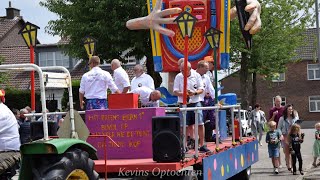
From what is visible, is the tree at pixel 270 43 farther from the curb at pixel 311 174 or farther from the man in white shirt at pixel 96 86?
the man in white shirt at pixel 96 86

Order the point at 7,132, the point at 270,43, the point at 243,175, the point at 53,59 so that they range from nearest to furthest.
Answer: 1. the point at 7,132
2. the point at 243,175
3. the point at 270,43
4. the point at 53,59

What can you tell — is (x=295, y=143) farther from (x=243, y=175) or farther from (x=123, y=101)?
(x=123, y=101)

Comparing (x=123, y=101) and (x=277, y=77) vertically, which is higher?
(x=277, y=77)

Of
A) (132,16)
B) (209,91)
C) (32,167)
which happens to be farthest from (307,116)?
(32,167)

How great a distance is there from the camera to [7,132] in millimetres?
7160

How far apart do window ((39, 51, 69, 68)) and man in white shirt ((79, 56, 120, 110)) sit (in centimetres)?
3508

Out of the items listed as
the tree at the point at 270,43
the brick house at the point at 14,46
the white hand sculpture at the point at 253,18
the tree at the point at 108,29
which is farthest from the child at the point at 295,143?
the brick house at the point at 14,46

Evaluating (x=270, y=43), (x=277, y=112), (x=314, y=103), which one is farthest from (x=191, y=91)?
(x=314, y=103)

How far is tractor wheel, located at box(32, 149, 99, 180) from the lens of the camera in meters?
6.29

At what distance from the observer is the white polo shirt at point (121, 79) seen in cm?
1070

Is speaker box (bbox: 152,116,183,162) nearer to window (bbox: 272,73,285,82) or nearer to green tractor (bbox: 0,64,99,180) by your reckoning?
green tractor (bbox: 0,64,99,180)

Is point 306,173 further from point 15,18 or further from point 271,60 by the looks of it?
point 15,18

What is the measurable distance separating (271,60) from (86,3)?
51.9 ft

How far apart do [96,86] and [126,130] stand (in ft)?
4.29
